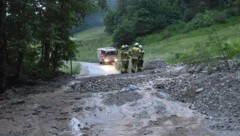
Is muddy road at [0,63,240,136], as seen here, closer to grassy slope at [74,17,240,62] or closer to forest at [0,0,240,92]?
forest at [0,0,240,92]

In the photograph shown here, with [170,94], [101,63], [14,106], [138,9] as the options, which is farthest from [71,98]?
[138,9]

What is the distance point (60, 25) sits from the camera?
26.7m

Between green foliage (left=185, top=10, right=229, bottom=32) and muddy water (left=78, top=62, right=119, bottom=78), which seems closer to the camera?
muddy water (left=78, top=62, right=119, bottom=78)

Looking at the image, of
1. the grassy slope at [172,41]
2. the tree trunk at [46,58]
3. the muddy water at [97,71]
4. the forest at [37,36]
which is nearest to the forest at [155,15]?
the grassy slope at [172,41]

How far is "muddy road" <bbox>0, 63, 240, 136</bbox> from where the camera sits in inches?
416

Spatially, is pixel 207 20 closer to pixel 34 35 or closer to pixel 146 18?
pixel 146 18

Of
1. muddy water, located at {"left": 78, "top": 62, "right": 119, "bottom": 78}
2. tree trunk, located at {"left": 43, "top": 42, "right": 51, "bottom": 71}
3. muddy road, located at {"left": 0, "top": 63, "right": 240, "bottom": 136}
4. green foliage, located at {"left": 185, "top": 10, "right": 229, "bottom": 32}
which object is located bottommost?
muddy water, located at {"left": 78, "top": 62, "right": 119, "bottom": 78}

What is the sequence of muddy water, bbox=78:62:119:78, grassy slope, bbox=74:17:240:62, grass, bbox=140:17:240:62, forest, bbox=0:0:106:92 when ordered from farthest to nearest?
grass, bbox=140:17:240:62, grassy slope, bbox=74:17:240:62, muddy water, bbox=78:62:119:78, forest, bbox=0:0:106:92

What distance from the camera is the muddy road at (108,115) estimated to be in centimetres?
1055

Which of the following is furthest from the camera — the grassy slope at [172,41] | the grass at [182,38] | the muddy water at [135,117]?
the grass at [182,38]

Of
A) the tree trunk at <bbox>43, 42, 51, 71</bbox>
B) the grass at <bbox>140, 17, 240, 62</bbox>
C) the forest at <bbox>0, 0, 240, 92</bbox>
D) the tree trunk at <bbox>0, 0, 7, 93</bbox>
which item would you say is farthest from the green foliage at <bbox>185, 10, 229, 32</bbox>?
the tree trunk at <bbox>0, 0, 7, 93</bbox>

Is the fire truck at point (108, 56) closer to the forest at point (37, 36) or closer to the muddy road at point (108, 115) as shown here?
the forest at point (37, 36)

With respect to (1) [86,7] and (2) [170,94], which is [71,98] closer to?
(2) [170,94]

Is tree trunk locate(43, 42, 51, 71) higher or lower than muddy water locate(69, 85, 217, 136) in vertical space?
higher
